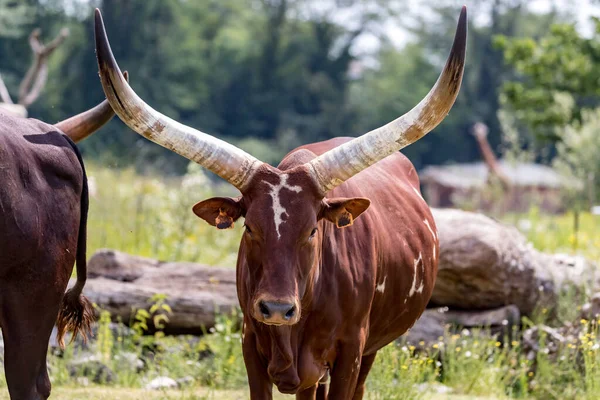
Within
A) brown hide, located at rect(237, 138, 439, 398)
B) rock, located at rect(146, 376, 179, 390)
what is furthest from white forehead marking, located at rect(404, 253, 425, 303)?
rock, located at rect(146, 376, 179, 390)

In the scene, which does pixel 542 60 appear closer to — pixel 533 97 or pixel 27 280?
pixel 533 97

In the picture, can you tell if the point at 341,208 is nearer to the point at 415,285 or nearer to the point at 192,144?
the point at 192,144

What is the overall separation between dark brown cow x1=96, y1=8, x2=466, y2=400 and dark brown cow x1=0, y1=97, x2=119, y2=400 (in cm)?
45

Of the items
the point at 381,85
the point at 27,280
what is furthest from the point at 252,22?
the point at 27,280

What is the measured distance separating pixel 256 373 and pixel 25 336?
1.27 meters

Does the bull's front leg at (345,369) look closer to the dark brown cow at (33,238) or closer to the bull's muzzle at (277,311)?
the bull's muzzle at (277,311)

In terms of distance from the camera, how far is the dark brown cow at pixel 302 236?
5000 mm

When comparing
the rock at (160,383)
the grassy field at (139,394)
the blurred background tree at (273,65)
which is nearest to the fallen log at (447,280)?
the rock at (160,383)

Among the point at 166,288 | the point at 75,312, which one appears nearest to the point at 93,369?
the point at 166,288

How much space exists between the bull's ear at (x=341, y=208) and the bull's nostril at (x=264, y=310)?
65 centimetres

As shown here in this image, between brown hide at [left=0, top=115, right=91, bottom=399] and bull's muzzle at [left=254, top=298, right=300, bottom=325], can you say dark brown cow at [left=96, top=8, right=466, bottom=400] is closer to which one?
bull's muzzle at [left=254, top=298, right=300, bottom=325]

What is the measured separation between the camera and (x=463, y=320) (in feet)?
31.3

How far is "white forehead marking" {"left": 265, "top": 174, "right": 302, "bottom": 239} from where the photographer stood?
5.01 m

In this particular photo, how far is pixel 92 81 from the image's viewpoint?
5178 centimetres
